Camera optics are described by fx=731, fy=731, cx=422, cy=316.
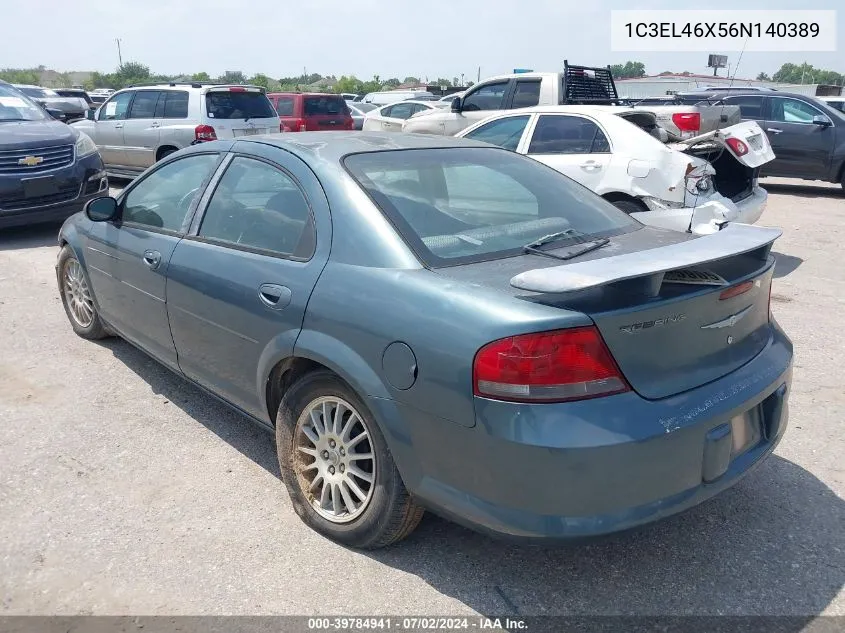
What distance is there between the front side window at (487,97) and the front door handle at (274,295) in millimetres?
8038

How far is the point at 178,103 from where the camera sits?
11.6m

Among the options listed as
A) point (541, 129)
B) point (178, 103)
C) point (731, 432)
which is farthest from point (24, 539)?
point (178, 103)

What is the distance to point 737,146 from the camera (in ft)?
22.2

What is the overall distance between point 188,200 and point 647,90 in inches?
1501

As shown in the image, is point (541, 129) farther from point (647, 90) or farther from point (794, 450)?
point (647, 90)

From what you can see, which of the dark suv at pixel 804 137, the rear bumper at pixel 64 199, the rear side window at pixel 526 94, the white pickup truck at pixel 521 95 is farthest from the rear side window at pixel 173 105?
the dark suv at pixel 804 137

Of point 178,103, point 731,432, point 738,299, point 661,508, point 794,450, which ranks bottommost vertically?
point 794,450

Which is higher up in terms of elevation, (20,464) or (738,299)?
(738,299)

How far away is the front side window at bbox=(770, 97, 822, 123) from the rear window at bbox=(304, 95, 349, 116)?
8852 millimetres

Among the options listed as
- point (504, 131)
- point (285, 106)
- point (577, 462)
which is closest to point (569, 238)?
point (577, 462)

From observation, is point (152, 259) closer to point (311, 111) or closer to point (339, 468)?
point (339, 468)

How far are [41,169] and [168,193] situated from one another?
527 centimetres

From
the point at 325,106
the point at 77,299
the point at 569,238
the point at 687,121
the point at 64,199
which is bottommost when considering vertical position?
the point at 77,299

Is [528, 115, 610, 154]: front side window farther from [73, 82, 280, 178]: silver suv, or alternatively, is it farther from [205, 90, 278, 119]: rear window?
[205, 90, 278, 119]: rear window
